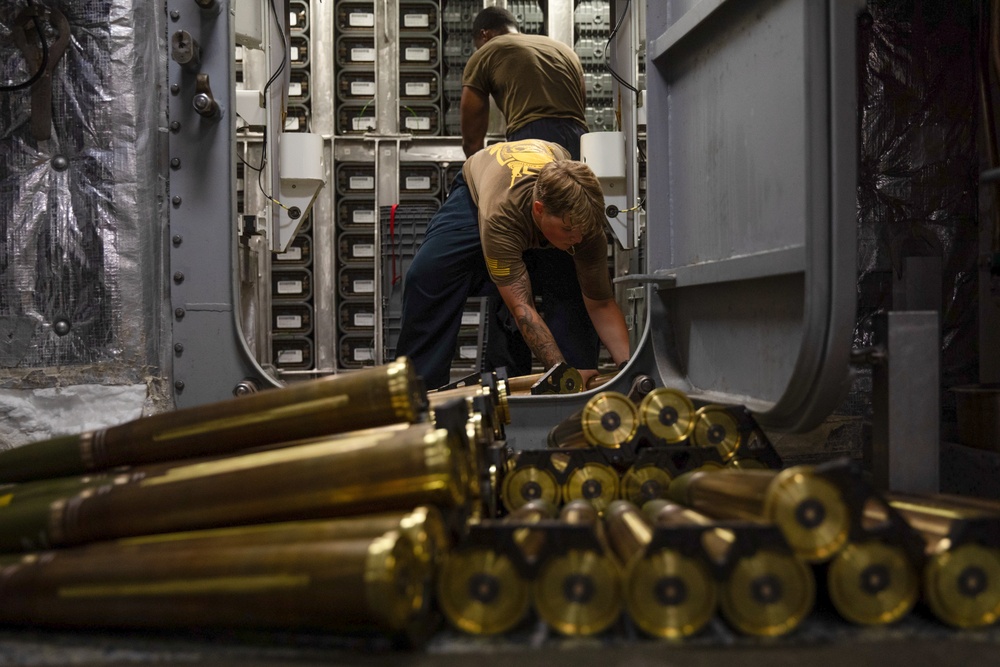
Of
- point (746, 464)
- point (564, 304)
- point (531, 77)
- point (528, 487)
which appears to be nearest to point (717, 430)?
point (746, 464)

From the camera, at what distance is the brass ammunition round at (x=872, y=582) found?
135cm

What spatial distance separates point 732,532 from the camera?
4.33 feet

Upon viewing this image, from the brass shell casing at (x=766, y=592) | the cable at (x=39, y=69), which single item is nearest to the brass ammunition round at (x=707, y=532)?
the brass shell casing at (x=766, y=592)

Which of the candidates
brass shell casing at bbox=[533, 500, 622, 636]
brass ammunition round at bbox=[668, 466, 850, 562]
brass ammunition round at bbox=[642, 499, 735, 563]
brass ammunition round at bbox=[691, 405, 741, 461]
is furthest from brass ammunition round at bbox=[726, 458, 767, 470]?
brass shell casing at bbox=[533, 500, 622, 636]

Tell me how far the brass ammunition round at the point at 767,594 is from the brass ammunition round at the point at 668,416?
88 centimetres

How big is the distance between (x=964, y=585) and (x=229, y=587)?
124 centimetres

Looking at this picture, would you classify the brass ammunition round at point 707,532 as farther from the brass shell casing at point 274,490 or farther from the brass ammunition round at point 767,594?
the brass shell casing at point 274,490

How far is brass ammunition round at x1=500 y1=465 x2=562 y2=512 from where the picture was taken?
6.75ft

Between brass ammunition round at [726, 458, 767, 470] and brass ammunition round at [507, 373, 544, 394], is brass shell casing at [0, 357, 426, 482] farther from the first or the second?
brass ammunition round at [507, 373, 544, 394]

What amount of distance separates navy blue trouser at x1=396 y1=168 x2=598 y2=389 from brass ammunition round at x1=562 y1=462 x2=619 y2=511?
6.04ft

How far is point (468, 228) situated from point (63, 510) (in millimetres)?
2679

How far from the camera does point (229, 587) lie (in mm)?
1256

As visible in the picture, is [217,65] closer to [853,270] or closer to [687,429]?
[687,429]

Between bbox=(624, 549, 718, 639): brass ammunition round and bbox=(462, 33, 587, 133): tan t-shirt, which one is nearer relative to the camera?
bbox=(624, 549, 718, 639): brass ammunition round
